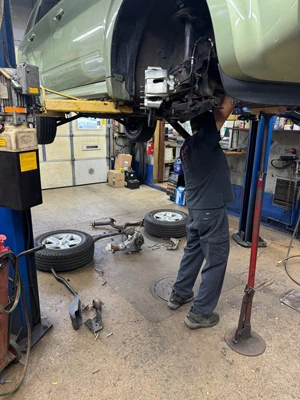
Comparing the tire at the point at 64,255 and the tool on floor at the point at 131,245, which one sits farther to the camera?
the tool on floor at the point at 131,245

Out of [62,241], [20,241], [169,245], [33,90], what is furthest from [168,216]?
[33,90]

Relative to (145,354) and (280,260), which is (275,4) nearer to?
(145,354)

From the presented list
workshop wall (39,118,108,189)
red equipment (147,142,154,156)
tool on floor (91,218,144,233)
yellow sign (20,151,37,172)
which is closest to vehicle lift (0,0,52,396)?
yellow sign (20,151,37,172)

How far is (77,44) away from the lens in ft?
6.75

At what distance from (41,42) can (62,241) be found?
2044mm

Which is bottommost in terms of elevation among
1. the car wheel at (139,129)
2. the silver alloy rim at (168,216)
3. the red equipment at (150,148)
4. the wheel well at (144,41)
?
the silver alloy rim at (168,216)

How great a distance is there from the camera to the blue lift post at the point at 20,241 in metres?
1.35

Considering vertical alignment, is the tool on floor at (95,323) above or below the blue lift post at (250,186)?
below

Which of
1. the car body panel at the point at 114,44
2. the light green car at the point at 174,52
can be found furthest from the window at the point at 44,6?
the light green car at the point at 174,52

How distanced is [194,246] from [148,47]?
1372mm

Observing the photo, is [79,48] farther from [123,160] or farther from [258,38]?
[123,160]

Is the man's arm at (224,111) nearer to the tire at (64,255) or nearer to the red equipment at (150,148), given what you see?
the tire at (64,255)

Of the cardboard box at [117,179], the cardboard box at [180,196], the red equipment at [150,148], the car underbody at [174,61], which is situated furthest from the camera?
the red equipment at [150,148]

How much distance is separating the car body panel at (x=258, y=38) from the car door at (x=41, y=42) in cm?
205
